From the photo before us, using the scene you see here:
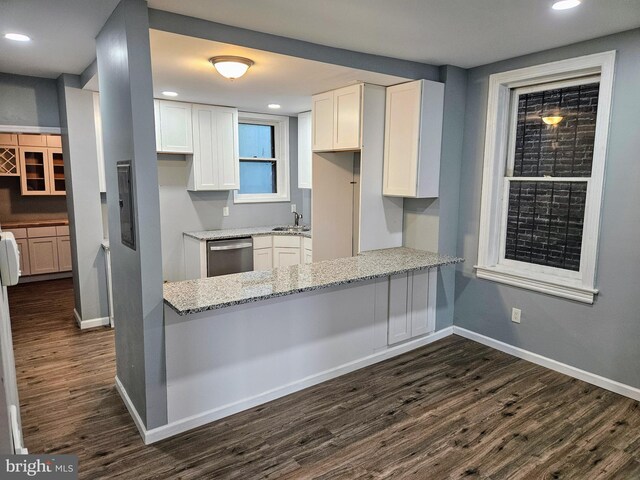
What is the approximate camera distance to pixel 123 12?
7.04 ft

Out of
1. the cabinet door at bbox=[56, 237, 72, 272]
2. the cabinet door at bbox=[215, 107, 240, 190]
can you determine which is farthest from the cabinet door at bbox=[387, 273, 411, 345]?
the cabinet door at bbox=[56, 237, 72, 272]

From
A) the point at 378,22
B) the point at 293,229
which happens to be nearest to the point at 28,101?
the point at 293,229

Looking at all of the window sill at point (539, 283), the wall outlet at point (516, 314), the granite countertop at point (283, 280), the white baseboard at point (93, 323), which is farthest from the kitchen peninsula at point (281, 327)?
the white baseboard at point (93, 323)

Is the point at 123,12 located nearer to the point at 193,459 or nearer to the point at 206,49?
the point at 206,49

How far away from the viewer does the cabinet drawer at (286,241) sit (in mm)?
4965

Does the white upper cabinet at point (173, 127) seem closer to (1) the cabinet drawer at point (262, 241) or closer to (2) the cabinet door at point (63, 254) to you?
(1) the cabinet drawer at point (262, 241)

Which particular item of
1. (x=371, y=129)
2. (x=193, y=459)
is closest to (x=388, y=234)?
(x=371, y=129)

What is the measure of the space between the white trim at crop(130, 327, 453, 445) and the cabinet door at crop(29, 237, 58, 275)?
3968mm

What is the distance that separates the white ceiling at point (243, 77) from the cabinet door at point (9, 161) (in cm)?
307

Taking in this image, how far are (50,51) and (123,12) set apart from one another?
1.36 metres

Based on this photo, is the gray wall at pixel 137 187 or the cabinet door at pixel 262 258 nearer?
the gray wall at pixel 137 187

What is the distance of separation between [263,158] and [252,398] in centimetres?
352

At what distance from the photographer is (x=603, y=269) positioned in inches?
117

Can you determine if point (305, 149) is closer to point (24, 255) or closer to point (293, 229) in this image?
point (293, 229)
